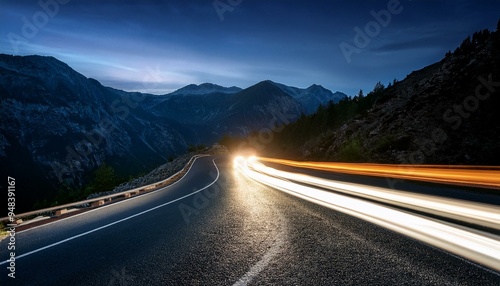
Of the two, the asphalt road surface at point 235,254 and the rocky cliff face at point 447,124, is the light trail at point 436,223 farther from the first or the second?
the rocky cliff face at point 447,124

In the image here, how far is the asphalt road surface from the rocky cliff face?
23.4 m

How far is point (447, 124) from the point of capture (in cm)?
2997

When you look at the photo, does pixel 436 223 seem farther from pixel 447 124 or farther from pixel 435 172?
pixel 447 124

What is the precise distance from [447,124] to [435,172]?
18324 mm

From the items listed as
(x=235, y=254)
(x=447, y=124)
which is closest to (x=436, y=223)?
(x=235, y=254)

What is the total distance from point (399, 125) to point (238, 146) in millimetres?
112462

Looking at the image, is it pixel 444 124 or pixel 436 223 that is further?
pixel 444 124

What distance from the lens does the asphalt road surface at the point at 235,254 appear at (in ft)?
12.3

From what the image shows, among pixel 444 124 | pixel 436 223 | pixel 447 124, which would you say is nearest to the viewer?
pixel 436 223

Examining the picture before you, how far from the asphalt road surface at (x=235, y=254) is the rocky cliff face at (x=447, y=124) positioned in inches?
922

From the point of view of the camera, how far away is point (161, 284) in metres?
3.76

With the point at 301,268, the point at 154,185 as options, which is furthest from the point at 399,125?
the point at 301,268

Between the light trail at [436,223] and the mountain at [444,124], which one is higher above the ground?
the mountain at [444,124]

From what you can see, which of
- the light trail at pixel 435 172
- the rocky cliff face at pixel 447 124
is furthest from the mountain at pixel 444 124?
the light trail at pixel 435 172
